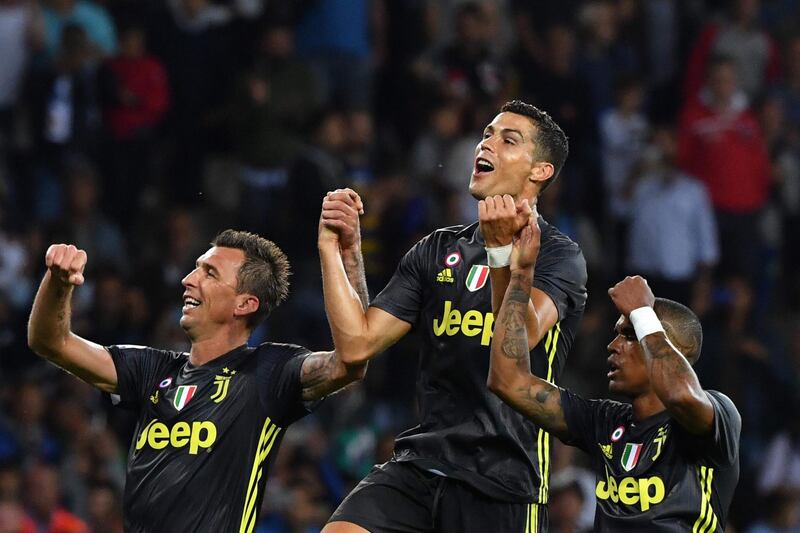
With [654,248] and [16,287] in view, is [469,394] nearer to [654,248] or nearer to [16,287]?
[16,287]

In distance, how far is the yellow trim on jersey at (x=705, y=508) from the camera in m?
6.26

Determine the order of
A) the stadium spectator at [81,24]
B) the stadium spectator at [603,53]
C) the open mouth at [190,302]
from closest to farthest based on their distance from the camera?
the open mouth at [190,302] < the stadium spectator at [81,24] < the stadium spectator at [603,53]

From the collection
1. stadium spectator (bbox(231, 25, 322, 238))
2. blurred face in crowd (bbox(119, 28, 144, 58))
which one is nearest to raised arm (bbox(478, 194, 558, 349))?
stadium spectator (bbox(231, 25, 322, 238))

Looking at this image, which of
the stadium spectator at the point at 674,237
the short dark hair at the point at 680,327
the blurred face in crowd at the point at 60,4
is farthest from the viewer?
the stadium spectator at the point at 674,237

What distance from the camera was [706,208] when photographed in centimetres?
1386

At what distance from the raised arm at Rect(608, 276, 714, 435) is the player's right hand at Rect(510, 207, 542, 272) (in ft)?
1.67

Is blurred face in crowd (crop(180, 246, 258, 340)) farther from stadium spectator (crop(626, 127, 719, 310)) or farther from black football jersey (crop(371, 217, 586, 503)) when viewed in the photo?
stadium spectator (crop(626, 127, 719, 310))

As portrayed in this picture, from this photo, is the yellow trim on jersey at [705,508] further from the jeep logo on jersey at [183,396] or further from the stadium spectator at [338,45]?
the stadium spectator at [338,45]

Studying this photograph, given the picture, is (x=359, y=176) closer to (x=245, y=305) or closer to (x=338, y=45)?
(x=338, y=45)

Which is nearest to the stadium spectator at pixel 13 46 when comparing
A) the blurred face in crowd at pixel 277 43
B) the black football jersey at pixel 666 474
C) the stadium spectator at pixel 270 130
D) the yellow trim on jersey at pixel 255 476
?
the stadium spectator at pixel 270 130

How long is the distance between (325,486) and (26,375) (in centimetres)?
227

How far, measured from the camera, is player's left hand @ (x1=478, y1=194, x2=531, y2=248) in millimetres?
6305

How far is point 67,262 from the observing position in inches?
261

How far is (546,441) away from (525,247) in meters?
1.00
